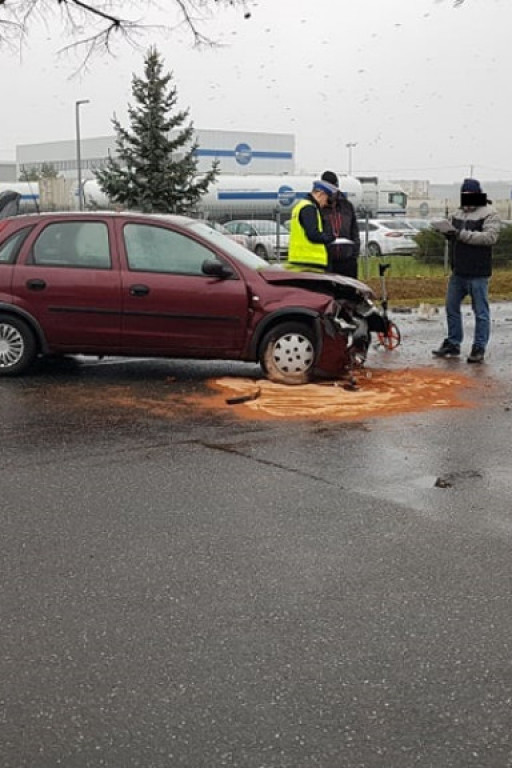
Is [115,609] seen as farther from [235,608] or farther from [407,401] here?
[407,401]

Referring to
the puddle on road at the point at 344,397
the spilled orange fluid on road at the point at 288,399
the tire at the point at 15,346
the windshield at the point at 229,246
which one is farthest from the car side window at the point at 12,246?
the puddle on road at the point at 344,397

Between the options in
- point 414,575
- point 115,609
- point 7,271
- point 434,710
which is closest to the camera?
point 434,710

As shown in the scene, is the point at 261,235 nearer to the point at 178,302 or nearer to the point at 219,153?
the point at 178,302

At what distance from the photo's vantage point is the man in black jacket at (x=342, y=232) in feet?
35.0

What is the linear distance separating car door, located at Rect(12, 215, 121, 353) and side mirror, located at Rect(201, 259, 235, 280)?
0.83 m

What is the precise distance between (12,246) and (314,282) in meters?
2.90

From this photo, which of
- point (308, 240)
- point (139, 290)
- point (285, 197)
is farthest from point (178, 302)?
point (285, 197)

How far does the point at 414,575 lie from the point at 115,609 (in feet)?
4.39

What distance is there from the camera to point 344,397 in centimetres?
839

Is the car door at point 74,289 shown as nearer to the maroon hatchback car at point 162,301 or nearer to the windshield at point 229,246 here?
the maroon hatchback car at point 162,301

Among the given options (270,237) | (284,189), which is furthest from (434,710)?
(284,189)

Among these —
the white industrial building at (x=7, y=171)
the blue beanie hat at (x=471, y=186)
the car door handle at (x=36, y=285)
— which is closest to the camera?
the car door handle at (x=36, y=285)

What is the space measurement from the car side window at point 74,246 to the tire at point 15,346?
63cm

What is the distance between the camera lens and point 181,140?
31750 mm
